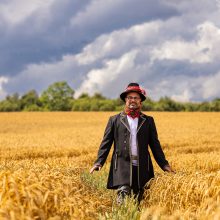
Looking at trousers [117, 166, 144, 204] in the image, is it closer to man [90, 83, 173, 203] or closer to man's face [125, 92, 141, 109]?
man [90, 83, 173, 203]

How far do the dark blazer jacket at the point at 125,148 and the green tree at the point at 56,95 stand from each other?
66889mm

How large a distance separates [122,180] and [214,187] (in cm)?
161

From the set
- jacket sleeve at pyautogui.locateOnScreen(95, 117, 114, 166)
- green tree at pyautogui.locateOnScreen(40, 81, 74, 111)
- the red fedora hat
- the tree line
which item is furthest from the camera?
green tree at pyautogui.locateOnScreen(40, 81, 74, 111)

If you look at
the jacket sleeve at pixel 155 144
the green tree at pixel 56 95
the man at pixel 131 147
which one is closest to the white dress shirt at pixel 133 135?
the man at pixel 131 147

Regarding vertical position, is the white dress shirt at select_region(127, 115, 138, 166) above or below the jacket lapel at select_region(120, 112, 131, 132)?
below

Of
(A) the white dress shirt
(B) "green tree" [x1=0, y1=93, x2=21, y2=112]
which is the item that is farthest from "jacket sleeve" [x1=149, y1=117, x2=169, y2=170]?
(B) "green tree" [x1=0, y1=93, x2=21, y2=112]

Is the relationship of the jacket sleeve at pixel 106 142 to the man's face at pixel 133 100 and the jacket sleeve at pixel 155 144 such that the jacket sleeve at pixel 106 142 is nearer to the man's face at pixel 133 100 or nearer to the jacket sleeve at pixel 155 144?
the man's face at pixel 133 100

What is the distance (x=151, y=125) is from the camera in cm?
714

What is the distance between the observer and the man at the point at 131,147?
6871mm

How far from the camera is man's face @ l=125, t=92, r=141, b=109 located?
6.84 meters

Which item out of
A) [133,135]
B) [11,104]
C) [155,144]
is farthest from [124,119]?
[11,104]

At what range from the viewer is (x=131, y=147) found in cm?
693

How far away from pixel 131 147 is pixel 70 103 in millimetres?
65021

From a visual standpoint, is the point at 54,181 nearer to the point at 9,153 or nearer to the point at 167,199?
the point at 167,199
